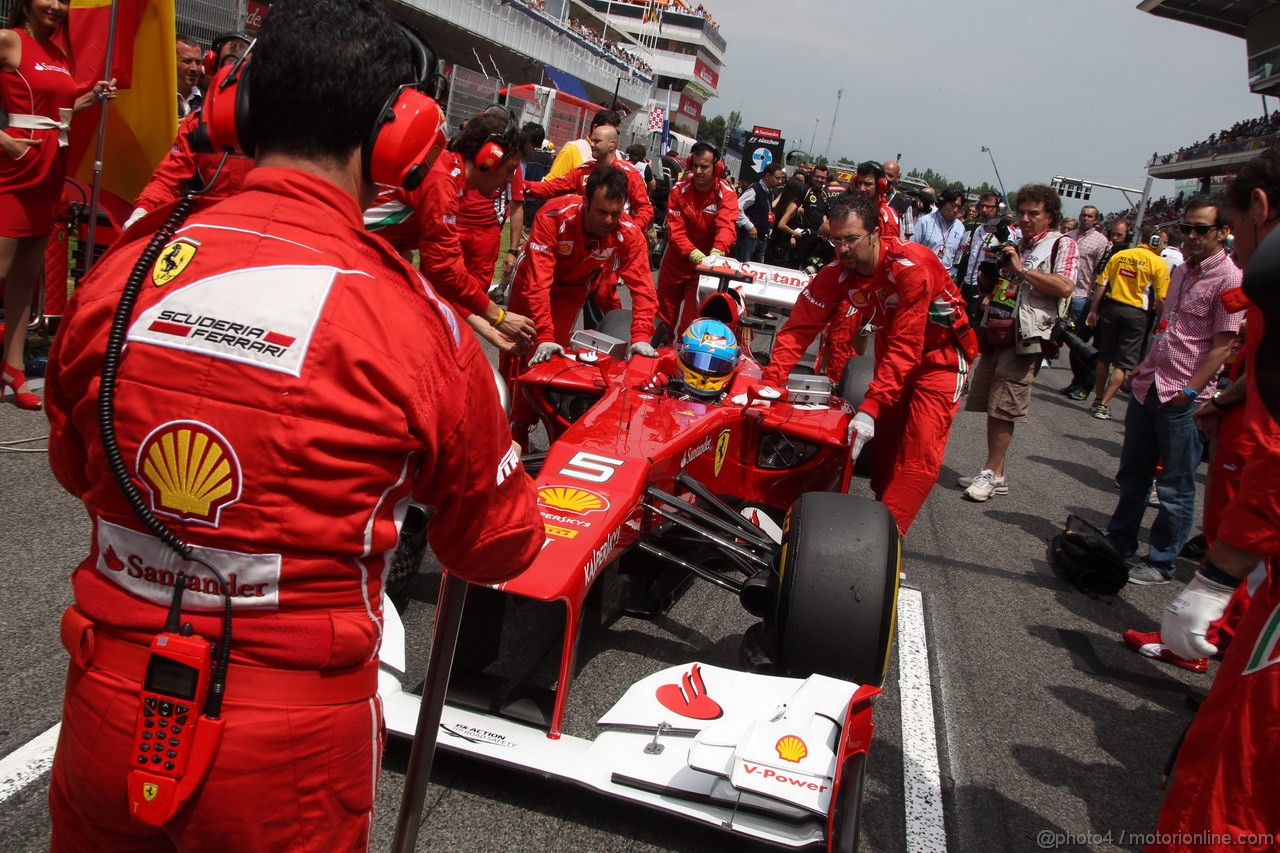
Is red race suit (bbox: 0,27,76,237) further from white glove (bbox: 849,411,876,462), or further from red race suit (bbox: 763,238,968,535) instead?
white glove (bbox: 849,411,876,462)

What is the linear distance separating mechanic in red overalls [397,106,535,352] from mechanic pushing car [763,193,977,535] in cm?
167

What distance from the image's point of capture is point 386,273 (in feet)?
4.74

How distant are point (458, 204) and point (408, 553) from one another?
7.28ft

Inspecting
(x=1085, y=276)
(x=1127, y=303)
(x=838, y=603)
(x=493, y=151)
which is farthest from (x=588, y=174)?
(x=1085, y=276)

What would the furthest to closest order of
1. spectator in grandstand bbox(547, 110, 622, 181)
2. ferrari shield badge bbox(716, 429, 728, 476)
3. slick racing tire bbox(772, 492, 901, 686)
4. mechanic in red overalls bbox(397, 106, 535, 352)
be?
spectator in grandstand bbox(547, 110, 622, 181) < ferrari shield badge bbox(716, 429, 728, 476) < mechanic in red overalls bbox(397, 106, 535, 352) < slick racing tire bbox(772, 492, 901, 686)

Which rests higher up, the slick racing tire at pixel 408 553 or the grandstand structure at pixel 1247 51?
the grandstand structure at pixel 1247 51

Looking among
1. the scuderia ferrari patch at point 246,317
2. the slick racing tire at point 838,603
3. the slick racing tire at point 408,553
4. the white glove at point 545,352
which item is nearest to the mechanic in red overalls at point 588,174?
the white glove at point 545,352

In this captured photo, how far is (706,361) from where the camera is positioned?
4.83m

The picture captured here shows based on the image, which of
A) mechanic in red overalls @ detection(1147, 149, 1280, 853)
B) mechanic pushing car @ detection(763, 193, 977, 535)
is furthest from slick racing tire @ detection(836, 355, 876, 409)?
mechanic in red overalls @ detection(1147, 149, 1280, 853)

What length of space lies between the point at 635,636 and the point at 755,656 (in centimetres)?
65

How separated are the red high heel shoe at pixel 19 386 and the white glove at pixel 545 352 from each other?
2619mm

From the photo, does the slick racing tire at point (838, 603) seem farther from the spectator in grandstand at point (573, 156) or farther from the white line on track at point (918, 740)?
the spectator in grandstand at point (573, 156)

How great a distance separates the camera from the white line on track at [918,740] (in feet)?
10.2

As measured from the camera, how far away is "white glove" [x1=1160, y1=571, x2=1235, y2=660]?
7.83ft
